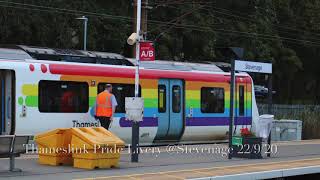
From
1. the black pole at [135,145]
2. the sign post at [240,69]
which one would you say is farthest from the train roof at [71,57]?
the black pole at [135,145]

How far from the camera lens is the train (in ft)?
51.6

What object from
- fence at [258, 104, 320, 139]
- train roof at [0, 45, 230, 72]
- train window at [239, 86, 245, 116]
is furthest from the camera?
fence at [258, 104, 320, 139]

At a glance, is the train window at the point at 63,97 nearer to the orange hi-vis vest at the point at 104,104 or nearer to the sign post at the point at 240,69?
the orange hi-vis vest at the point at 104,104

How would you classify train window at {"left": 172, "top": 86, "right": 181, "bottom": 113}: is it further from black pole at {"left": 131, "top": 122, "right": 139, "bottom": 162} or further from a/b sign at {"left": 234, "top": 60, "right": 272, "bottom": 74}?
black pole at {"left": 131, "top": 122, "right": 139, "bottom": 162}

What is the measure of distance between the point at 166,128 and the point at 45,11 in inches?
607

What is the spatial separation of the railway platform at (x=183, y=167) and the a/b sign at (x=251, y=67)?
2.32 m

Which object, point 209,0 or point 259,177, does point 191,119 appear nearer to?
point 259,177

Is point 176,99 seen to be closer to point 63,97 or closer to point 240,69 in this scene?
point 63,97

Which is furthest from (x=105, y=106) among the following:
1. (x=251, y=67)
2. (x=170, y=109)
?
(x=251, y=67)

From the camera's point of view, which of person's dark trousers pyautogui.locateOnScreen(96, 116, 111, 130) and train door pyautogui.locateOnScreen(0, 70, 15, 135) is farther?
person's dark trousers pyautogui.locateOnScreen(96, 116, 111, 130)

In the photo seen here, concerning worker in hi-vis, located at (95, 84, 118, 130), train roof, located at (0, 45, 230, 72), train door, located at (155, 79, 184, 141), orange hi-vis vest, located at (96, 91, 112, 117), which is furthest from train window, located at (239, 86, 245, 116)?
orange hi-vis vest, located at (96, 91, 112, 117)

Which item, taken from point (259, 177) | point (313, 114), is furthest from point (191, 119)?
point (313, 114)

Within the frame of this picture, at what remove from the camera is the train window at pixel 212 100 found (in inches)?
809

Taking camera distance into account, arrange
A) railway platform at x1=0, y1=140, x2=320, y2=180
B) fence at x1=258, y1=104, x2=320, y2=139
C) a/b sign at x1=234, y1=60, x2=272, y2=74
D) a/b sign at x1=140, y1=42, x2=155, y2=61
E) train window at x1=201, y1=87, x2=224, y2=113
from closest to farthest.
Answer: railway platform at x1=0, y1=140, x2=320, y2=180
a/b sign at x1=140, y1=42, x2=155, y2=61
a/b sign at x1=234, y1=60, x2=272, y2=74
train window at x1=201, y1=87, x2=224, y2=113
fence at x1=258, y1=104, x2=320, y2=139
